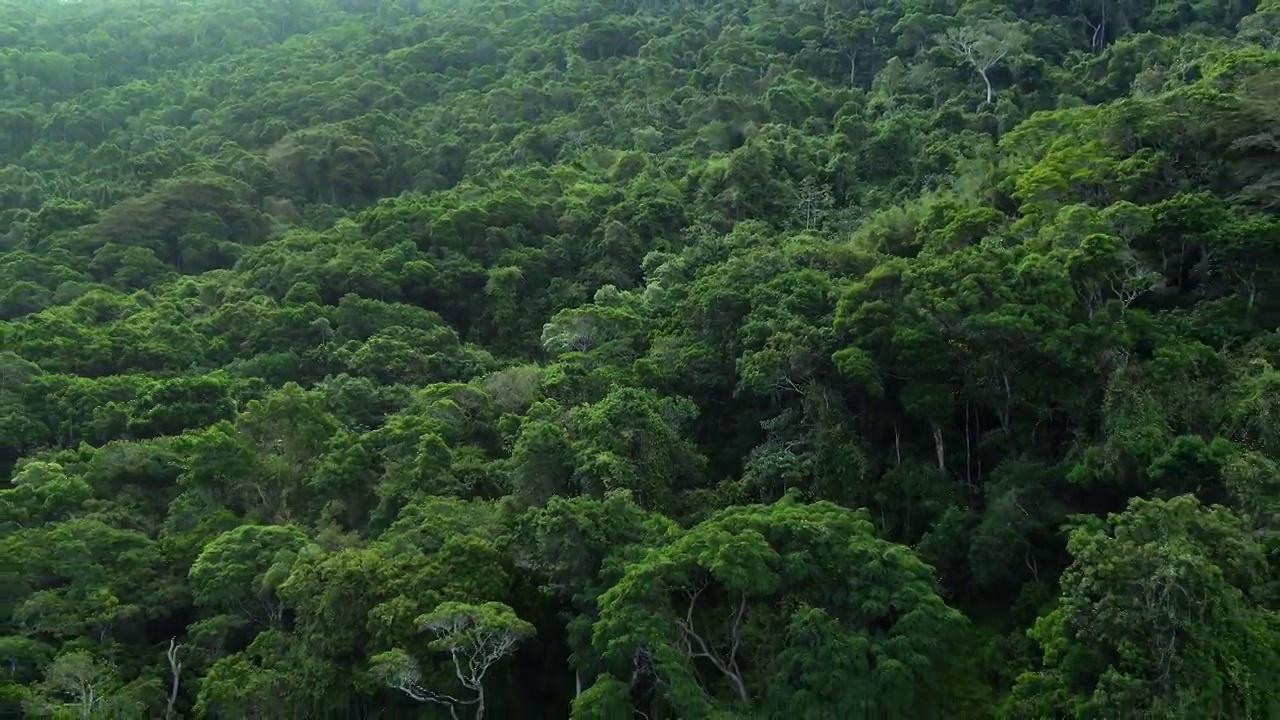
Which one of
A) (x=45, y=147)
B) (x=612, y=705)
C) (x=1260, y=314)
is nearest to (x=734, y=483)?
(x=612, y=705)

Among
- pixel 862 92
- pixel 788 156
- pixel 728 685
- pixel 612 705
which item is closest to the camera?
pixel 612 705

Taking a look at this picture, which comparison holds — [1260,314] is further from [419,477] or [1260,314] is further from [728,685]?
[419,477]

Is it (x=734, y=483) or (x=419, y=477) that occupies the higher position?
(x=419, y=477)

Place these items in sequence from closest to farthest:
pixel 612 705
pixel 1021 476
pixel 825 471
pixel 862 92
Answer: pixel 612 705
pixel 1021 476
pixel 825 471
pixel 862 92

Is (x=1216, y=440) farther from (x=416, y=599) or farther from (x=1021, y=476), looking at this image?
(x=416, y=599)

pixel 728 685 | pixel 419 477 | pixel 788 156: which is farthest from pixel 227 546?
pixel 788 156

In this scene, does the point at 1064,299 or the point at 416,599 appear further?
the point at 1064,299
